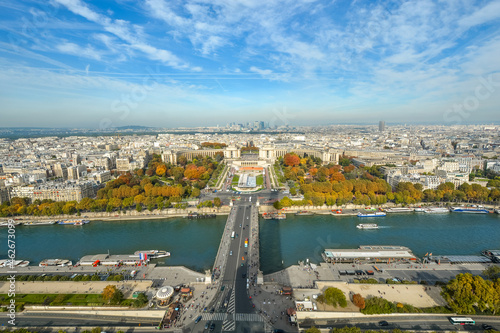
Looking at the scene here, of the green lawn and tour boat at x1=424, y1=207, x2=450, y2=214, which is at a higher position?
tour boat at x1=424, y1=207, x2=450, y2=214

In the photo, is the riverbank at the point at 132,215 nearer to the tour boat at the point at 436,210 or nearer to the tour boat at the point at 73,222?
the tour boat at the point at 73,222

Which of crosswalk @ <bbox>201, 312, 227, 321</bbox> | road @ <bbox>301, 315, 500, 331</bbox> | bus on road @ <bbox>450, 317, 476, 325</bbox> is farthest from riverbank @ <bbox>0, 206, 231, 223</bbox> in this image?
bus on road @ <bbox>450, 317, 476, 325</bbox>

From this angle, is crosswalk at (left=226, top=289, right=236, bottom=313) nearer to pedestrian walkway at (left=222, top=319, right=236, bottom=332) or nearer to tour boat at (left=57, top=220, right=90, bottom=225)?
pedestrian walkway at (left=222, top=319, right=236, bottom=332)

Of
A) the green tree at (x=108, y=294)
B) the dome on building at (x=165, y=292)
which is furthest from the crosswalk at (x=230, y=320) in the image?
the green tree at (x=108, y=294)

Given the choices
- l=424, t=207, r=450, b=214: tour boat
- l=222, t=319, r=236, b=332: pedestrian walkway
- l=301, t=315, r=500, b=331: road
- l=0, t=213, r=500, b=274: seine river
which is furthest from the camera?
l=424, t=207, r=450, b=214: tour boat

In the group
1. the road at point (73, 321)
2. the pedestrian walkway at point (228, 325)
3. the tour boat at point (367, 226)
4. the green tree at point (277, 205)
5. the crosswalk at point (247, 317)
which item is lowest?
the road at point (73, 321)

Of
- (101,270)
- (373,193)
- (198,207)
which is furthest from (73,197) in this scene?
(373,193)

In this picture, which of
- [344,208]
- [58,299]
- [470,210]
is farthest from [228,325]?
[470,210]
